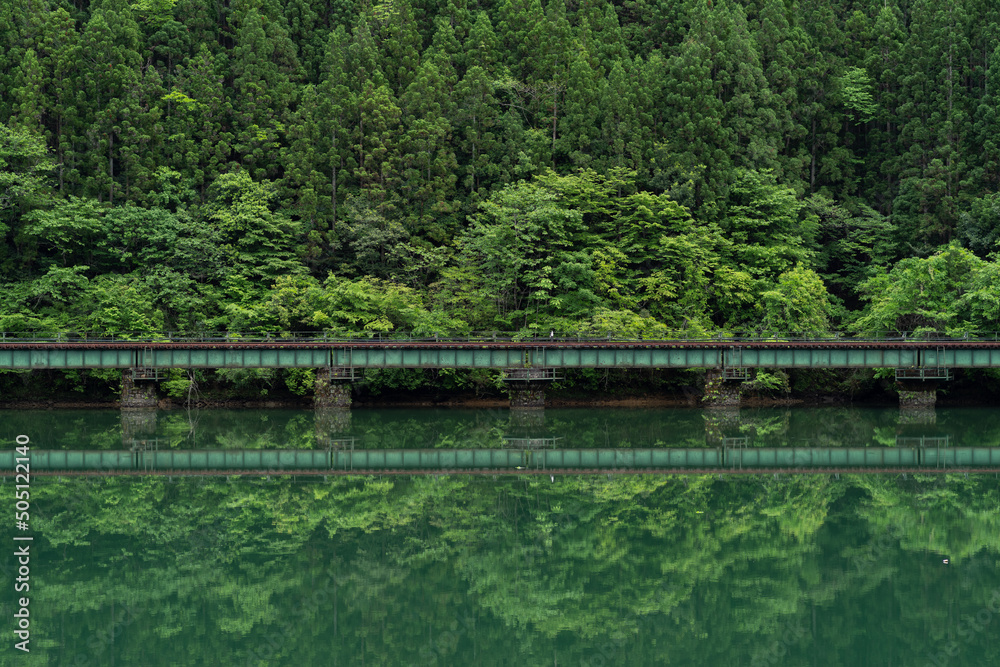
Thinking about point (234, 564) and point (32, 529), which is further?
point (32, 529)

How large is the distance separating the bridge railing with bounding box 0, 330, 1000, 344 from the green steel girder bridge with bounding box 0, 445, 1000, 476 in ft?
45.6

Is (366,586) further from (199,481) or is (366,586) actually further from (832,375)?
(832,375)

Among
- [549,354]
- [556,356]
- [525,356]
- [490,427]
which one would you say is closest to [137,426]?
[490,427]

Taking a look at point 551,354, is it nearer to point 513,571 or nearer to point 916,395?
point 916,395

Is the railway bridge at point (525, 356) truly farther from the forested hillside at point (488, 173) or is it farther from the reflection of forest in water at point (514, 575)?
the reflection of forest in water at point (514, 575)

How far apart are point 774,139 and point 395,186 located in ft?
76.9

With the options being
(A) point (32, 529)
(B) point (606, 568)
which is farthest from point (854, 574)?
(A) point (32, 529)

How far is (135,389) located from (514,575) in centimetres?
3523

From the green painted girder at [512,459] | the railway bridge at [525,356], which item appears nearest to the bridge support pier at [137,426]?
the railway bridge at [525,356]

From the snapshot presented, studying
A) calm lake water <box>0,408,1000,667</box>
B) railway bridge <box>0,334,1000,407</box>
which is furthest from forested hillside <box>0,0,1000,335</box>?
calm lake water <box>0,408,1000,667</box>

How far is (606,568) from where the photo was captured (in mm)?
21812

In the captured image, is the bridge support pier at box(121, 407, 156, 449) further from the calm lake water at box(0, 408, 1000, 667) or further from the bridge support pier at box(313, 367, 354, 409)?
the calm lake water at box(0, 408, 1000, 667)

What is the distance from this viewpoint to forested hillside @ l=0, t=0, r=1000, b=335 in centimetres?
5872

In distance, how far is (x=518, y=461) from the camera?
3675cm
